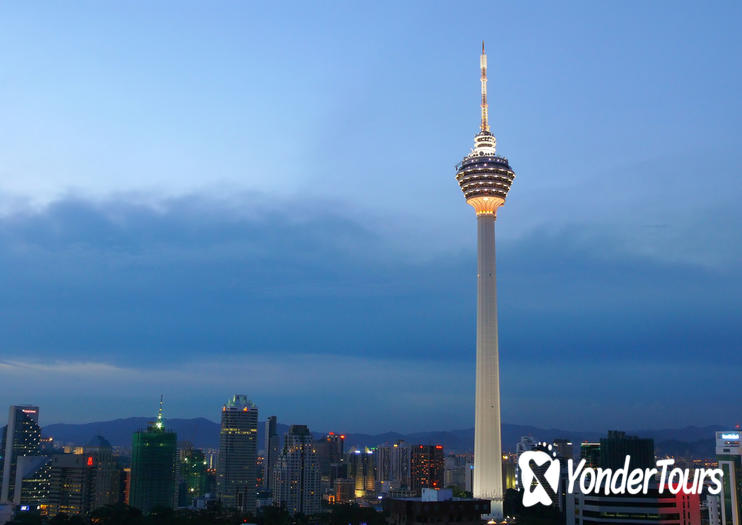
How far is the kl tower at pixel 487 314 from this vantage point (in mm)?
153000

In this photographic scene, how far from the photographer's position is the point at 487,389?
153875 mm

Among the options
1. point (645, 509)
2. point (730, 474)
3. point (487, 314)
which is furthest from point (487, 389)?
point (730, 474)

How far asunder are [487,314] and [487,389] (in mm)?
15264

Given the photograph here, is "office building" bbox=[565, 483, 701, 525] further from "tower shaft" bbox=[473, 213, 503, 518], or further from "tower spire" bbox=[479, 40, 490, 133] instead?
"tower spire" bbox=[479, 40, 490, 133]

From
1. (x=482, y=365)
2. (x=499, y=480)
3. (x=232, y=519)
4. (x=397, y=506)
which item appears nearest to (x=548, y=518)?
(x=499, y=480)

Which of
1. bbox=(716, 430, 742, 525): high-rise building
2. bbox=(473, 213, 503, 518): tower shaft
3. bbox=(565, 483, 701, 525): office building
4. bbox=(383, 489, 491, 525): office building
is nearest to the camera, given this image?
bbox=(383, 489, 491, 525): office building

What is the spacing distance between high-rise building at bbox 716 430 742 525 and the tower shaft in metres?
41.0

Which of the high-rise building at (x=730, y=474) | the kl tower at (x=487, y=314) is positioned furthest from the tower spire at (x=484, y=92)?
the high-rise building at (x=730, y=474)

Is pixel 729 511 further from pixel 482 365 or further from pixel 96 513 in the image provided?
pixel 96 513

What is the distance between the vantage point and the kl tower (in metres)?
153

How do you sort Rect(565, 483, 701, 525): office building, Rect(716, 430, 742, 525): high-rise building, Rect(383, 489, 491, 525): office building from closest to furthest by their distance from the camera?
Rect(383, 489, 491, 525): office building < Rect(565, 483, 701, 525): office building < Rect(716, 430, 742, 525): high-rise building

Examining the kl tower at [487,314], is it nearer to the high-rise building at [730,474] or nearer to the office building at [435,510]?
the high-rise building at [730,474]

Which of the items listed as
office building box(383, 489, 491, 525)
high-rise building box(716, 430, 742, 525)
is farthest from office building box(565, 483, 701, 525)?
office building box(383, 489, 491, 525)

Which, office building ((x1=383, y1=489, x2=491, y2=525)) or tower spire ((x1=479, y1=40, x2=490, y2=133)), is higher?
tower spire ((x1=479, y1=40, x2=490, y2=133))
